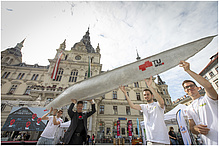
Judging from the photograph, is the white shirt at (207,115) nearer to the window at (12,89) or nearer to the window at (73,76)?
the window at (73,76)

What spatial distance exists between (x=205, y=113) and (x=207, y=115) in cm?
4

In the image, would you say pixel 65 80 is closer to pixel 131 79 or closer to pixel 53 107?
pixel 53 107

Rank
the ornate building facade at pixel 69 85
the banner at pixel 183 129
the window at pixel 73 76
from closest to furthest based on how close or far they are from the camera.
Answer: the banner at pixel 183 129
the ornate building facade at pixel 69 85
the window at pixel 73 76

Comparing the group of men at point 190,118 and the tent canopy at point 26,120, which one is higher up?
the group of men at point 190,118

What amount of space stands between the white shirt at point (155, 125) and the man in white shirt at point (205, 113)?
509 mm

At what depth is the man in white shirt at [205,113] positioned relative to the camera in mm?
1498

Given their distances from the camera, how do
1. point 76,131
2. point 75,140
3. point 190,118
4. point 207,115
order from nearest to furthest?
point 207,115 < point 190,118 < point 75,140 < point 76,131

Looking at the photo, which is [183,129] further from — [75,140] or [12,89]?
[12,89]

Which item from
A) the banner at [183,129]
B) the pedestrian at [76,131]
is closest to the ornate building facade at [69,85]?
the pedestrian at [76,131]

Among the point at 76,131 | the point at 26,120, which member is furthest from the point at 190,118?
the point at 26,120

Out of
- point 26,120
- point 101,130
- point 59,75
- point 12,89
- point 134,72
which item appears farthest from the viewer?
point 12,89

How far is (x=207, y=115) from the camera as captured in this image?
63.8 inches

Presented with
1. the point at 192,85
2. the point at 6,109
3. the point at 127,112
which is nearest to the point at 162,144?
the point at 192,85

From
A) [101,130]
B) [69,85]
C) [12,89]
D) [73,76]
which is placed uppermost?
[73,76]
